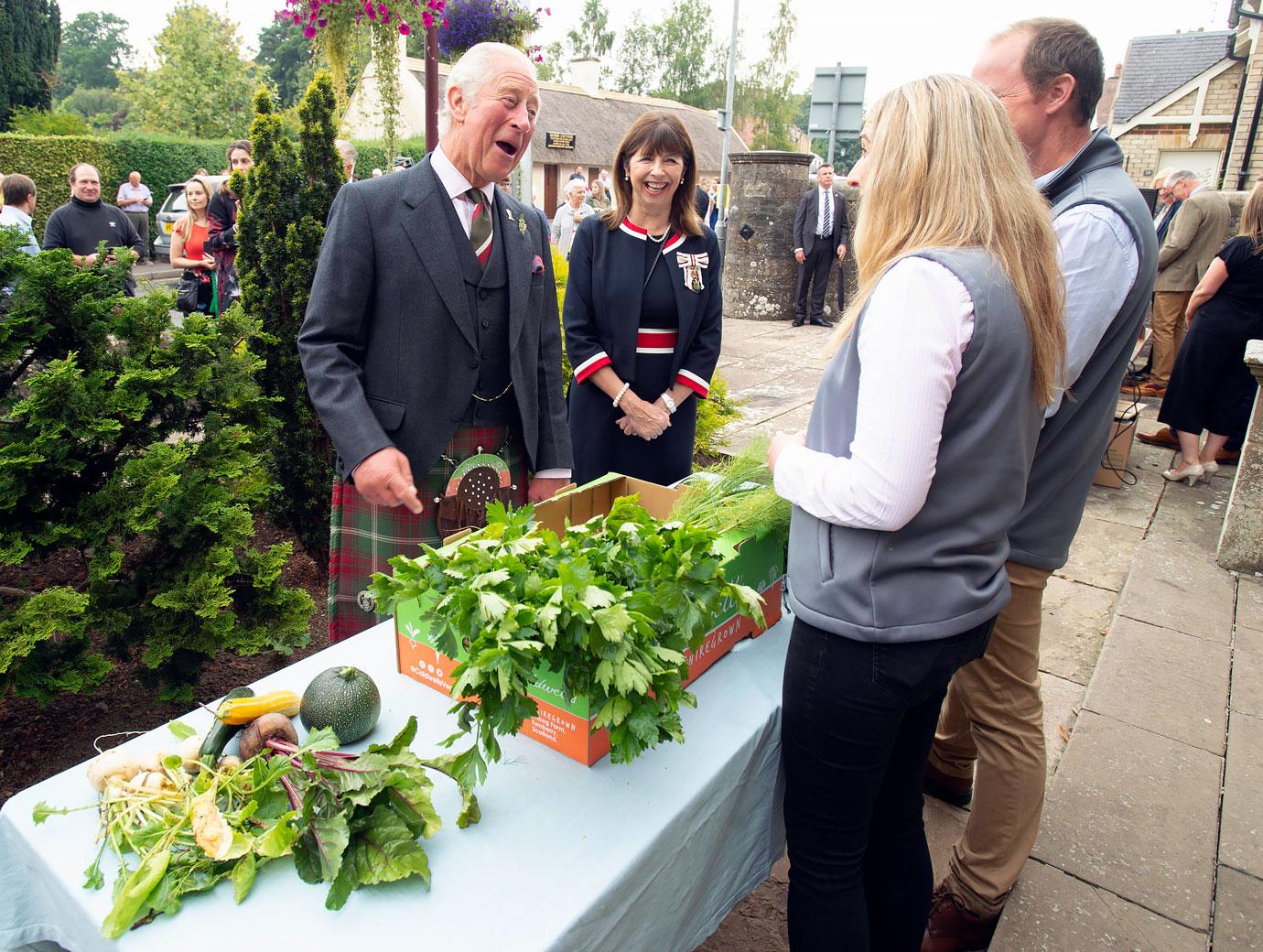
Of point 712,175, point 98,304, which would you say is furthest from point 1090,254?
point 712,175

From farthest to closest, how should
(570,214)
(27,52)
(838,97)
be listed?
1. (27,52)
2. (570,214)
3. (838,97)

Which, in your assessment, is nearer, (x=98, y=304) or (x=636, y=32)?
(x=98, y=304)

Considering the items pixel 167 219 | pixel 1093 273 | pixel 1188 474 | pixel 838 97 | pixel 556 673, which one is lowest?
pixel 1188 474

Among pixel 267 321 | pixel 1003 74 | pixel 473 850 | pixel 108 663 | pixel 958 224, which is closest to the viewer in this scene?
pixel 473 850

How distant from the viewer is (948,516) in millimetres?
1439

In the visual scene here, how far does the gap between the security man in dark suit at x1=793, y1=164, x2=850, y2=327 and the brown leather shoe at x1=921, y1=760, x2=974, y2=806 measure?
9.85 meters

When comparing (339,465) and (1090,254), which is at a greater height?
(1090,254)

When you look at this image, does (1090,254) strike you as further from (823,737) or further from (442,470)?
(442,470)

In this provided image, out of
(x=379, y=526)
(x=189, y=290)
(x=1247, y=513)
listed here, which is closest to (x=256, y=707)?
(x=379, y=526)

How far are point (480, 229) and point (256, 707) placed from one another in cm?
153

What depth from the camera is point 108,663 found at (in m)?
2.35

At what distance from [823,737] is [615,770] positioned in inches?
15.8

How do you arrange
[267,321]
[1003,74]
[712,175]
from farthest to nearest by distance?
[712,175], [267,321], [1003,74]

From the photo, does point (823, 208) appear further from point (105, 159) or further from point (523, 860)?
point (105, 159)
